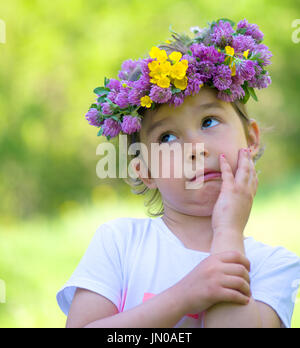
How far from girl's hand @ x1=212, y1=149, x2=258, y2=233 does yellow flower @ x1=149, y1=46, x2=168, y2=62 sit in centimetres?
48

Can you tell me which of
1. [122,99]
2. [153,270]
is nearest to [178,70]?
[122,99]

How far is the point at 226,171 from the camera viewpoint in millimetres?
1933

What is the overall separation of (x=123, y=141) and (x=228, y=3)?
6.72 m

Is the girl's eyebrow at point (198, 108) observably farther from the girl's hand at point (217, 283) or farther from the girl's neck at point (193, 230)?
the girl's hand at point (217, 283)

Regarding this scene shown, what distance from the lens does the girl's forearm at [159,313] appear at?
166 centimetres

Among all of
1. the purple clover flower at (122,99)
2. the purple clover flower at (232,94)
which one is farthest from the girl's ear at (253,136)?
the purple clover flower at (122,99)

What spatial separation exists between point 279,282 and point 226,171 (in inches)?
18.5

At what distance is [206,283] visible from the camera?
165 cm

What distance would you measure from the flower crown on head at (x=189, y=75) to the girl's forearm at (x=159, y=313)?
2.54 ft

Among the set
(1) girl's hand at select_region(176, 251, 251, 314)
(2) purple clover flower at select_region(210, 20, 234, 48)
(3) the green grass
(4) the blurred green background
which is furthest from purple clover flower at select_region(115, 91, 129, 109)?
(4) the blurred green background

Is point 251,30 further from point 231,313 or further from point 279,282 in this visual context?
point 231,313

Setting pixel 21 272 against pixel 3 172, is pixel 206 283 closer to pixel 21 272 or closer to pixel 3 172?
pixel 21 272

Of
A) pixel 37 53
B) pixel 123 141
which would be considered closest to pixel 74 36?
pixel 37 53
